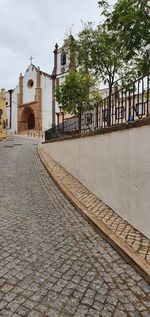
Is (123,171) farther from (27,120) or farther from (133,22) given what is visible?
(27,120)

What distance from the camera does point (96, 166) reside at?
→ 7.67 meters

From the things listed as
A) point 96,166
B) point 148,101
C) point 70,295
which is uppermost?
point 148,101

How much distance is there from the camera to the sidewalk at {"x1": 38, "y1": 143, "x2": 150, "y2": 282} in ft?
13.1

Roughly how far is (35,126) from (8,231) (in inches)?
1618

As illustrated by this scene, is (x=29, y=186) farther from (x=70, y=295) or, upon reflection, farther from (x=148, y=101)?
(x=70, y=295)

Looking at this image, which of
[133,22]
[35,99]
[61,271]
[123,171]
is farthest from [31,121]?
[61,271]

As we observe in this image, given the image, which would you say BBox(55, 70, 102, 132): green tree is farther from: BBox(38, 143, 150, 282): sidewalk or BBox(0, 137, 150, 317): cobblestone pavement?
BBox(0, 137, 150, 317): cobblestone pavement

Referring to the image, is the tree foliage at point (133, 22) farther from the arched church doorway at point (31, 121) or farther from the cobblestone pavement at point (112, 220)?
the arched church doorway at point (31, 121)

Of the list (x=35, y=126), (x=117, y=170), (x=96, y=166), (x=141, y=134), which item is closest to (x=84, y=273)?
(x=141, y=134)

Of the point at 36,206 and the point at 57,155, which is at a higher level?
the point at 57,155

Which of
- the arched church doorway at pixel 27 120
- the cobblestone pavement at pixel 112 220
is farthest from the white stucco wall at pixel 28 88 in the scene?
the cobblestone pavement at pixel 112 220

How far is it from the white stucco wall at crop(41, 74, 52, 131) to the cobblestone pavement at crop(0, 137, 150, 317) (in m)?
38.4

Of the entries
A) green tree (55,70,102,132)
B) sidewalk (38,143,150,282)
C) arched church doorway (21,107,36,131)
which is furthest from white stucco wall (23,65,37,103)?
sidewalk (38,143,150,282)

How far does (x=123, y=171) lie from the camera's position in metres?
5.73
